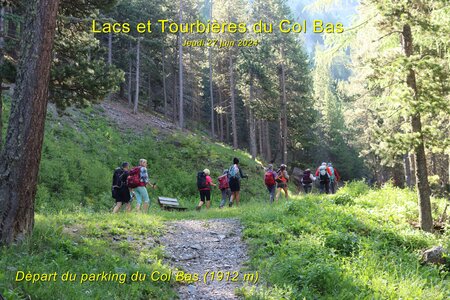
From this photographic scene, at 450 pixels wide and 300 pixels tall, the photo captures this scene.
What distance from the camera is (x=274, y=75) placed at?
34.3m

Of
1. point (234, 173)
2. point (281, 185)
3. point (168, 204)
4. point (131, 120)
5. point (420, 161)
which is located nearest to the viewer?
point (420, 161)

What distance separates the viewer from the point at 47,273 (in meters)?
5.14

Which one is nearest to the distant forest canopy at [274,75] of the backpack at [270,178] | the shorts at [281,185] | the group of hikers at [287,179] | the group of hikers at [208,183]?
the group of hikers at [208,183]

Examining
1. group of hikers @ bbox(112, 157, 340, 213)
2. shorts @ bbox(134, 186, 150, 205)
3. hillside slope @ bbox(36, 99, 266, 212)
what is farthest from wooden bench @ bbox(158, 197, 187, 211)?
shorts @ bbox(134, 186, 150, 205)

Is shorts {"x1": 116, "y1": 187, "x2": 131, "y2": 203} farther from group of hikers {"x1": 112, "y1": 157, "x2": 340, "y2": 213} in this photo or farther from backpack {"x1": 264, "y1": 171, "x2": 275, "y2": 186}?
backpack {"x1": 264, "y1": 171, "x2": 275, "y2": 186}

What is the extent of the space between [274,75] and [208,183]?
21.9m

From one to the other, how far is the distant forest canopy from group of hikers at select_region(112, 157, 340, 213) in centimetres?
275

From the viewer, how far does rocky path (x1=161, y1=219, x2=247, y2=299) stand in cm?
610

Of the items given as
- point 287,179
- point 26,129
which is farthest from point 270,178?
point 26,129

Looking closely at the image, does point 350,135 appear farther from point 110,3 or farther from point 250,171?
point 110,3

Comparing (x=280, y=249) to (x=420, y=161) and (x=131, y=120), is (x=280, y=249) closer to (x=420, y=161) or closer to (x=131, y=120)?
(x=420, y=161)

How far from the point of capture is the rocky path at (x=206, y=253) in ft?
20.0

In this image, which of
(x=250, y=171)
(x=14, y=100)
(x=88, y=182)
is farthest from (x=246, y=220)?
(x=250, y=171)

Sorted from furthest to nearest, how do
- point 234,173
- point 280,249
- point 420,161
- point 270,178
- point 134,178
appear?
point 270,178, point 234,173, point 134,178, point 420,161, point 280,249
